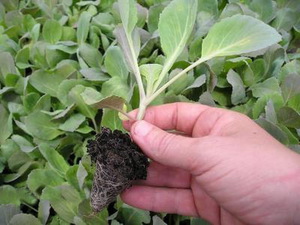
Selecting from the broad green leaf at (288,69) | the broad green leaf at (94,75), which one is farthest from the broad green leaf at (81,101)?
the broad green leaf at (288,69)

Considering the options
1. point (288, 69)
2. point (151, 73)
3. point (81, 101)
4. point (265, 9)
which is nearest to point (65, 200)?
point (81, 101)

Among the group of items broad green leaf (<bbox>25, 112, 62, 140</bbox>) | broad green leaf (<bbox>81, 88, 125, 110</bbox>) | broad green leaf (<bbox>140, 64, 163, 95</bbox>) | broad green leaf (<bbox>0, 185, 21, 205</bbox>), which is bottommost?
broad green leaf (<bbox>0, 185, 21, 205</bbox>)

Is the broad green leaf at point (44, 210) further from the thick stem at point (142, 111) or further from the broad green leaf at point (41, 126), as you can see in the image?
the thick stem at point (142, 111)

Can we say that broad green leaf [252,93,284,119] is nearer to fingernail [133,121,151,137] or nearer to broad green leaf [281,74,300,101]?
broad green leaf [281,74,300,101]

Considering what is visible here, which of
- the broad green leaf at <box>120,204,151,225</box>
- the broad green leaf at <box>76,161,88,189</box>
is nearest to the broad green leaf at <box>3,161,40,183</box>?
the broad green leaf at <box>76,161,88,189</box>

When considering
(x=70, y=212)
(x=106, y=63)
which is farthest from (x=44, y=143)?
(x=106, y=63)
